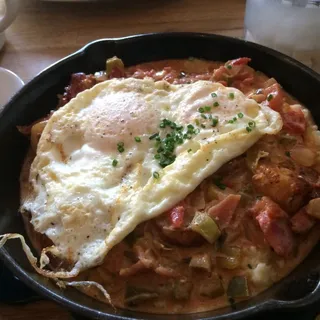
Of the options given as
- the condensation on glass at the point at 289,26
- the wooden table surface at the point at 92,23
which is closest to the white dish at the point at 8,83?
the wooden table surface at the point at 92,23

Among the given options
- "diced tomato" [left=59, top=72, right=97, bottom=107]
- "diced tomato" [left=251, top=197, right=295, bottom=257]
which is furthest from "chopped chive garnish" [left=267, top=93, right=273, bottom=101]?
"diced tomato" [left=59, top=72, right=97, bottom=107]

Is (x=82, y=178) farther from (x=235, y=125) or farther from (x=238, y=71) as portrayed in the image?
(x=238, y=71)

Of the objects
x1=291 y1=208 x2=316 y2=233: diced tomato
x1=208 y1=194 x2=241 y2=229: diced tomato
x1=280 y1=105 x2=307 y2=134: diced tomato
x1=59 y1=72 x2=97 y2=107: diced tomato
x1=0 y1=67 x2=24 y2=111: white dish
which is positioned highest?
x1=280 y1=105 x2=307 y2=134: diced tomato

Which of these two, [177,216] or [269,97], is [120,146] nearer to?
[177,216]

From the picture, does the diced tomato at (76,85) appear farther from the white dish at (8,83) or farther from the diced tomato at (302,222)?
the diced tomato at (302,222)

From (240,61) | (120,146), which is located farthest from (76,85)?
(240,61)

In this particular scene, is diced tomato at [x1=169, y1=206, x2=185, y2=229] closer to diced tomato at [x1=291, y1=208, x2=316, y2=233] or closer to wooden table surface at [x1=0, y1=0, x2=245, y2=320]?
diced tomato at [x1=291, y1=208, x2=316, y2=233]

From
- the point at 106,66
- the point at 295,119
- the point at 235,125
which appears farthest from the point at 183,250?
the point at 106,66
